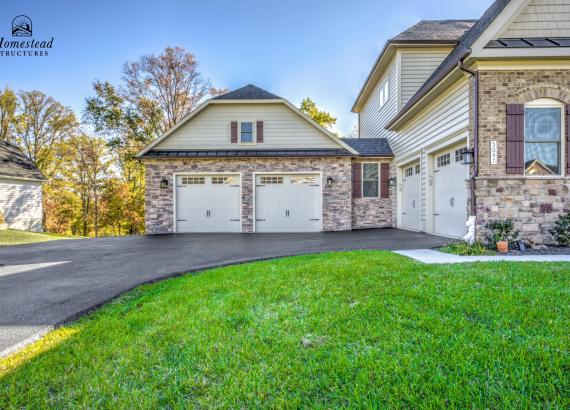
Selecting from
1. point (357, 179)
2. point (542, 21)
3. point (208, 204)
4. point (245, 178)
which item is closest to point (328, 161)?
point (357, 179)

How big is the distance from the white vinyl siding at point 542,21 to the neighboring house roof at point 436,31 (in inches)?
175

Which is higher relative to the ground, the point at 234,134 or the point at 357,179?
the point at 234,134

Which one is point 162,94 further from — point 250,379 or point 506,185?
point 250,379

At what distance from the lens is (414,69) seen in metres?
11.2

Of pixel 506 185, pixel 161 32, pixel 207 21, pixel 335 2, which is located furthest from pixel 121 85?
pixel 506 185

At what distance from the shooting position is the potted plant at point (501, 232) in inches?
239

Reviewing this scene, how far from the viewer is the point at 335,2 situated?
1236cm

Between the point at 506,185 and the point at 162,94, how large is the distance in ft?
67.7

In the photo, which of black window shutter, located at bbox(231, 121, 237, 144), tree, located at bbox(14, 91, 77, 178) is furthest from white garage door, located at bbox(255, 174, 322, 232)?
tree, located at bbox(14, 91, 77, 178)

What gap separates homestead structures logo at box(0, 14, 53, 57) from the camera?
35.8 feet

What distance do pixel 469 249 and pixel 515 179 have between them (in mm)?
1989

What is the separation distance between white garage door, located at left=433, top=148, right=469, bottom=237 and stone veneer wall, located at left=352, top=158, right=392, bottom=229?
3285 millimetres

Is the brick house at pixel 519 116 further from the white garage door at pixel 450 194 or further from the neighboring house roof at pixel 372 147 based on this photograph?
the neighboring house roof at pixel 372 147

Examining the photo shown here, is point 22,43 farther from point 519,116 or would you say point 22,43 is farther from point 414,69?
point 519,116
